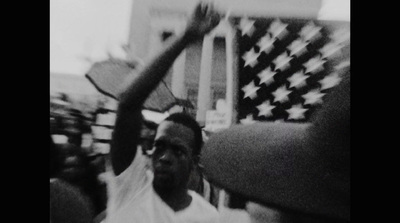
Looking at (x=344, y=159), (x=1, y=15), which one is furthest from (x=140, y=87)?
(x=344, y=159)

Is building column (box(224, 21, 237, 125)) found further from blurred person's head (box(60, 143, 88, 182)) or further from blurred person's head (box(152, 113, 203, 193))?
blurred person's head (box(60, 143, 88, 182))

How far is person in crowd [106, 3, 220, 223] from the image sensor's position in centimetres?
139

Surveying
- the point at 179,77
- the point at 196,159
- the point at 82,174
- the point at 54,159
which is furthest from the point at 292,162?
the point at 54,159

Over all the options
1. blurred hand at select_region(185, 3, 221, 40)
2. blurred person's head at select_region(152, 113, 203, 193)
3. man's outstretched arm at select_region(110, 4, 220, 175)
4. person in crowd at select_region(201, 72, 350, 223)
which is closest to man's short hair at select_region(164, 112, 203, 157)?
blurred person's head at select_region(152, 113, 203, 193)

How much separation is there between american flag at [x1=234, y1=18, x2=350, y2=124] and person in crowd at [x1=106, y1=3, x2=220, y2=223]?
18 cm

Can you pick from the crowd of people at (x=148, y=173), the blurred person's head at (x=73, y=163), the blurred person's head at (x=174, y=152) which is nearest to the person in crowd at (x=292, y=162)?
the crowd of people at (x=148, y=173)

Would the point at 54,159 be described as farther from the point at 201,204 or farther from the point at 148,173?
the point at 201,204

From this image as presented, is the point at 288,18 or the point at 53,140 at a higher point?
the point at 288,18

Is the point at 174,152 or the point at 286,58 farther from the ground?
the point at 286,58

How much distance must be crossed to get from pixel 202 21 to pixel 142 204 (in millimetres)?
687

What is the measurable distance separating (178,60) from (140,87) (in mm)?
166

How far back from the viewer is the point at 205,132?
137 cm

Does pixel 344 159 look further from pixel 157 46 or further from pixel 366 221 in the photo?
pixel 157 46

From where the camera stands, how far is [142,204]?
1.39 m
